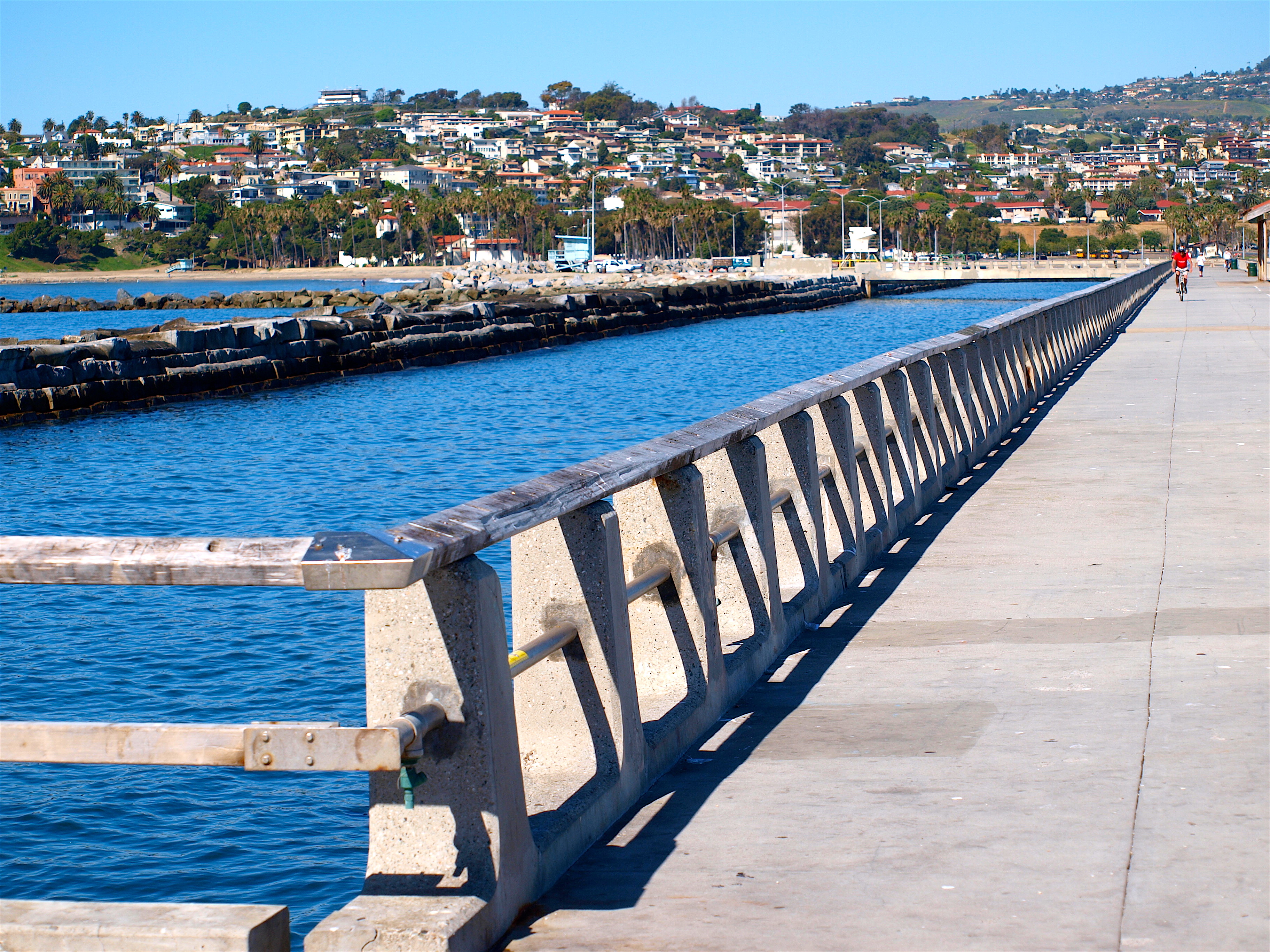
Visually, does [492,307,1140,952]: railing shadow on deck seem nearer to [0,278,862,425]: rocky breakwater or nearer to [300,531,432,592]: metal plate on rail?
[300,531,432,592]: metal plate on rail

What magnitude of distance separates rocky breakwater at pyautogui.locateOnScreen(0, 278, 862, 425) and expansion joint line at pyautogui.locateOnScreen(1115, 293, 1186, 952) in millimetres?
26352

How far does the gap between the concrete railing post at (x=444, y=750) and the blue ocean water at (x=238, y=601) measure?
2.95 metres

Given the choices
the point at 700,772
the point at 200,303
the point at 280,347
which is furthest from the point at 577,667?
the point at 200,303

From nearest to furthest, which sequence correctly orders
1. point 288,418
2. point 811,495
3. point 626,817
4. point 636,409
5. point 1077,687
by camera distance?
point 626,817
point 1077,687
point 811,495
point 288,418
point 636,409

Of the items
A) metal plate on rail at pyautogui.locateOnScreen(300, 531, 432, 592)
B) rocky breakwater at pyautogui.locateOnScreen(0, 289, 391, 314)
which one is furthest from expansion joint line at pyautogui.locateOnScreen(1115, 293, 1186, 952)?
rocky breakwater at pyautogui.locateOnScreen(0, 289, 391, 314)

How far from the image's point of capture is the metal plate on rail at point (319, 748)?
3.18m

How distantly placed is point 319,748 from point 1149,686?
375 cm

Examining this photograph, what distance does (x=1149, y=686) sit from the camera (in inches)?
227

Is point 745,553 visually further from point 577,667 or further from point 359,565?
point 359,565

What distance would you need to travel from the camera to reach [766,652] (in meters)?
6.40

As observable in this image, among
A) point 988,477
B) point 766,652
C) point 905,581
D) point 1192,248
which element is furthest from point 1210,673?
point 1192,248

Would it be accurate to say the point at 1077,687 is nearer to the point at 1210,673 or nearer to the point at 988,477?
the point at 1210,673

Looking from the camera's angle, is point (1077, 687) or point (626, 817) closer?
point (626, 817)

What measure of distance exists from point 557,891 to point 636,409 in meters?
31.3
